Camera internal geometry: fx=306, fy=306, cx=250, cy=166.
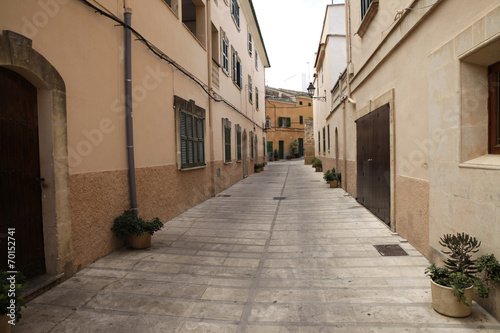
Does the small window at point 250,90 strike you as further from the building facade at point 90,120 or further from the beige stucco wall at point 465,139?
the beige stucco wall at point 465,139

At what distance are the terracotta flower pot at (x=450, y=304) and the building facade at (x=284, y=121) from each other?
3698 cm

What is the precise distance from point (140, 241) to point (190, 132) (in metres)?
4.01

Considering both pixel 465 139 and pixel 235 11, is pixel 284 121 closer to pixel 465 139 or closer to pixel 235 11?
pixel 235 11

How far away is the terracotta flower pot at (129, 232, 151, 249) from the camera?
→ 4.98 metres

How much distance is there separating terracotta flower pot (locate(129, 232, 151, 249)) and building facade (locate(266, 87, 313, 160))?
3508 centimetres

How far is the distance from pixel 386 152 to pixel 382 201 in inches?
42.1

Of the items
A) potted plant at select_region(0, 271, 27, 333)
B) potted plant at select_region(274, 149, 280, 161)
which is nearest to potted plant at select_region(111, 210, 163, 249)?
potted plant at select_region(0, 271, 27, 333)

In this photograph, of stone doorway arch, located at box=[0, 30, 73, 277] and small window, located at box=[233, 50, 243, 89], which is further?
small window, located at box=[233, 50, 243, 89]

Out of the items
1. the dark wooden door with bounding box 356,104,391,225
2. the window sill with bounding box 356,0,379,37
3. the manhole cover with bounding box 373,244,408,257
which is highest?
the window sill with bounding box 356,0,379,37

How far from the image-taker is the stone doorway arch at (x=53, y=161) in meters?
3.53

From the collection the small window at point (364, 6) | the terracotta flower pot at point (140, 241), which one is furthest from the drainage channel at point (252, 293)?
the small window at point (364, 6)

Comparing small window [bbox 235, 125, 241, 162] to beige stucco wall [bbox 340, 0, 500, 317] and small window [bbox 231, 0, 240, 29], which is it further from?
beige stucco wall [bbox 340, 0, 500, 317]

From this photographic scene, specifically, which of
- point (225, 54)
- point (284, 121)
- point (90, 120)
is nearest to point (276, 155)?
point (284, 121)

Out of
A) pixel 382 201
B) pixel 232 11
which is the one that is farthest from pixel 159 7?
pixel 232 11
